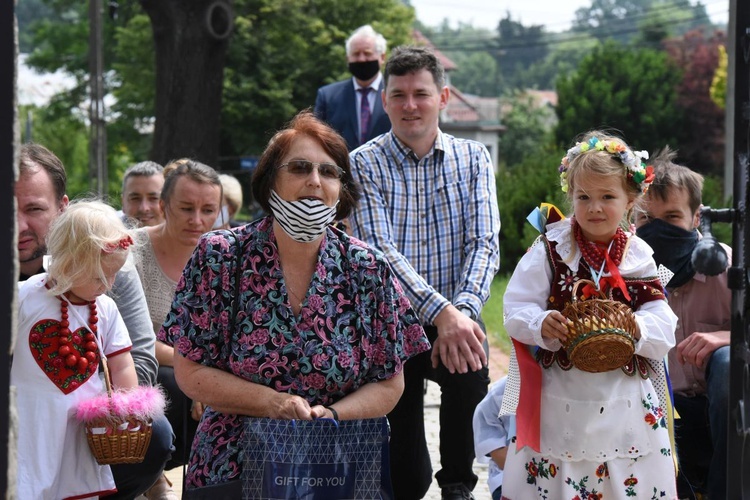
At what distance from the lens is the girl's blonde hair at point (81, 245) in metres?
4.02

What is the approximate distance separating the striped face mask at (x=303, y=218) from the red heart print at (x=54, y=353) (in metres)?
0.87

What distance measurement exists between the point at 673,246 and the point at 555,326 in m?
1.21

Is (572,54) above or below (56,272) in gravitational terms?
above

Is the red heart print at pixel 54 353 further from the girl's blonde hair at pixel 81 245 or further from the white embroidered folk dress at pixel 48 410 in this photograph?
the girl's blonde hair at pixel 81 245

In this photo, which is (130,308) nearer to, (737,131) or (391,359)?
(391,359)

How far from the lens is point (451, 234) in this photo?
5.23 meters

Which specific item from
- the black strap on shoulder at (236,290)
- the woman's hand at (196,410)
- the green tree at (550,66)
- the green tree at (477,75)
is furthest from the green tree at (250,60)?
the green tree at (477,75)

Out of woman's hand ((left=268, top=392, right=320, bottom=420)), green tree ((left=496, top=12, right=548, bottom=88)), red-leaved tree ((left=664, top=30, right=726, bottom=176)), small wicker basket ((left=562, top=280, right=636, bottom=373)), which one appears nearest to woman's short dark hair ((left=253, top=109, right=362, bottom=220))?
woman's hand ((left=268, top=392, right=320, bottom=420))

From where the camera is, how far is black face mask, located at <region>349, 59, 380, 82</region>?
832cm

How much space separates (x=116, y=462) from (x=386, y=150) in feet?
6.63

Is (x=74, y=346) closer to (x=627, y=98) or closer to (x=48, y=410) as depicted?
(x=48, y=410)

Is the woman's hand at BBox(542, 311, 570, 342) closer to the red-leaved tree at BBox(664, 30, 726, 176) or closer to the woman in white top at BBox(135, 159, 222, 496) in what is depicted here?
the woman in white top at BBox(135, 159, 222, 496)

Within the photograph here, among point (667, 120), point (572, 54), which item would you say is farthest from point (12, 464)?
point (572, 54)

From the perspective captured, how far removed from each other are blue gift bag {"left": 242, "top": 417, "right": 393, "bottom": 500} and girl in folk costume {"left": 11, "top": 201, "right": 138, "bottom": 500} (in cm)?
77
